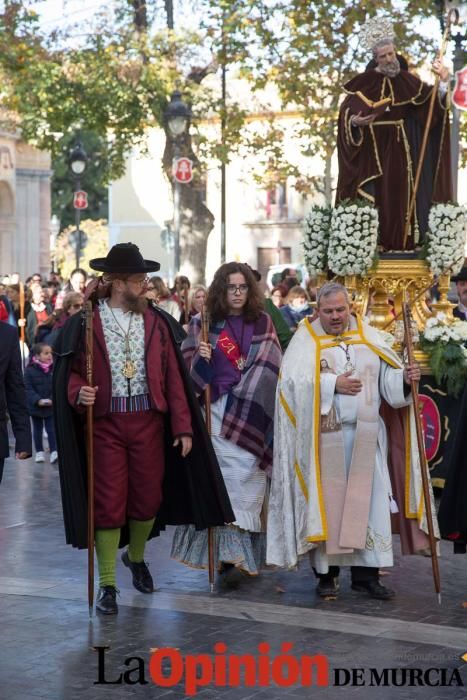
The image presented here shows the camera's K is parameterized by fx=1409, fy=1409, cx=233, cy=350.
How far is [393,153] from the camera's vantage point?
39.8 ft

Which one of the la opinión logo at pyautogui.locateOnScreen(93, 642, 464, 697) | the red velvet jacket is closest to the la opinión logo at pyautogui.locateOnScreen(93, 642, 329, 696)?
the la opinión logo at pyautogui.locateOnScreen(93, 642, 464, 697)

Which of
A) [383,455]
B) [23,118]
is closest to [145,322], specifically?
[383,455]

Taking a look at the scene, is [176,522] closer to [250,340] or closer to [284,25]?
[250,340]

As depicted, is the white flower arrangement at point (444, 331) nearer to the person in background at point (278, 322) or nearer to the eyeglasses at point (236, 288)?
the person in background at point (278, 322)

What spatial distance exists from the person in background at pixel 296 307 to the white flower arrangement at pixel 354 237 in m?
4.00

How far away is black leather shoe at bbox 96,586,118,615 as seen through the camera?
25.0ft

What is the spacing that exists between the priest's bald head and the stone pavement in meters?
1.57

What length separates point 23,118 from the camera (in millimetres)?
27656

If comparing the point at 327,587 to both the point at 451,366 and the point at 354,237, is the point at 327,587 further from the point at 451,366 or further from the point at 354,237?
the point at 354,237

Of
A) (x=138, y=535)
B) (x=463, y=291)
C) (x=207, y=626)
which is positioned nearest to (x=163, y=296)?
(x=463, y=291)

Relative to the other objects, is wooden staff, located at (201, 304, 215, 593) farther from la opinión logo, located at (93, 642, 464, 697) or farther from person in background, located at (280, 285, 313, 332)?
person in background, located at (280, 285, 313, 332)

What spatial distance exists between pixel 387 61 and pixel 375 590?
5471mm

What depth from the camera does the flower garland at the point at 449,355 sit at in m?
11.4

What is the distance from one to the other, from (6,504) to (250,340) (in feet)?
12.3
